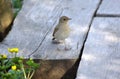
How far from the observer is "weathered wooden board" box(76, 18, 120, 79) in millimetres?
3254

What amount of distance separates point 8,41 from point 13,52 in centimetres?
42

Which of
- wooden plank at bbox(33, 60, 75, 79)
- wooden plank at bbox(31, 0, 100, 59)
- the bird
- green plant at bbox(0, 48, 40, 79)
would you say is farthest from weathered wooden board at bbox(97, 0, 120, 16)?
green plant at bbox(0, 48, 40, 79)

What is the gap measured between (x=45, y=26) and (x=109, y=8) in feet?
2.34

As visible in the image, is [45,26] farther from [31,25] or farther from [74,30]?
[74,30]

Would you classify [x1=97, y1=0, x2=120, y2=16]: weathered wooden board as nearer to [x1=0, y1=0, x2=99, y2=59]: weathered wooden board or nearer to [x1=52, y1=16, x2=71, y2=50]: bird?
[x1=0, y1=0, x2=99, y2=59]: weathered wooden board

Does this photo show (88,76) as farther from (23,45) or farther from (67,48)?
(23,45)

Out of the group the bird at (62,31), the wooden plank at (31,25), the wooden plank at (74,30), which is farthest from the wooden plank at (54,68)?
the bird at (62,31)

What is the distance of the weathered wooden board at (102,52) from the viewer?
325 cm

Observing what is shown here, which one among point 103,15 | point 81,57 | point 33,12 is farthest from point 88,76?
point 33,12

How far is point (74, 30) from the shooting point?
157 inches

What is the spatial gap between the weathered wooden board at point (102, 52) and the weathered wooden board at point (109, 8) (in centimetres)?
14

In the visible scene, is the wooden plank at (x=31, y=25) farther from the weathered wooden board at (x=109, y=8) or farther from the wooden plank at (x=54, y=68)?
the weathered wooden board at (x=109, y=8)

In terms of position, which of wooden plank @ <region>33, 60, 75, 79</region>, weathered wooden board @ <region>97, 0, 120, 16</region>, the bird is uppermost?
the bird

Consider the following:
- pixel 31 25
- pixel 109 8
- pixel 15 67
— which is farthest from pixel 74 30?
pixel 15 67
